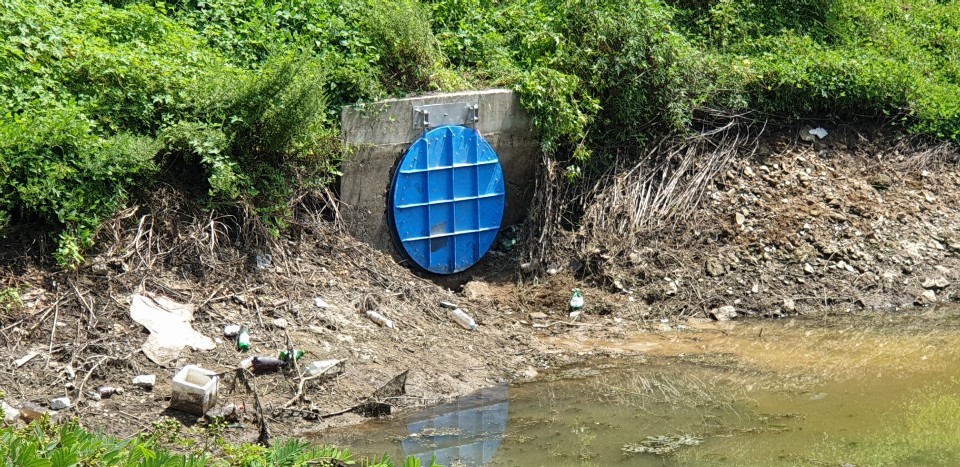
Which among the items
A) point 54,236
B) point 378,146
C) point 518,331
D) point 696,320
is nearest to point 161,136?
point 54,236

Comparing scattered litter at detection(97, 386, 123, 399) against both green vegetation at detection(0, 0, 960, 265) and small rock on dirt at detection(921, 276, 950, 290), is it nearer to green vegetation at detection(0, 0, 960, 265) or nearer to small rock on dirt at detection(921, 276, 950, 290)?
green vegetation at detection(0, 0, 960, 265)

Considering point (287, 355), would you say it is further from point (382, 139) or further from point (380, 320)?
point (382, 139)

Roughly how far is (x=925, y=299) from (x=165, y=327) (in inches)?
246

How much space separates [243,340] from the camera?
730 cm

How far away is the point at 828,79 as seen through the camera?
10.4m

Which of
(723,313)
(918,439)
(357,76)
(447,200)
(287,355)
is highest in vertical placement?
(357,76)

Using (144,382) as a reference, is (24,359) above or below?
above

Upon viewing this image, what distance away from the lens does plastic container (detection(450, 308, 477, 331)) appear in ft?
27.5

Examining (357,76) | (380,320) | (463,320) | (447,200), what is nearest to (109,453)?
(380,320)

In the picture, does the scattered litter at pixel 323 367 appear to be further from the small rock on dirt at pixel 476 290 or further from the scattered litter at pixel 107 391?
the small rock on dirt at pixel 476 290

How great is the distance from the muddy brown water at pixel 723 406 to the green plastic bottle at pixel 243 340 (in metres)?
1.00

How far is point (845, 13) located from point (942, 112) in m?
1.97

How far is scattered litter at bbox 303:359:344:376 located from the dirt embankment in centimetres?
6

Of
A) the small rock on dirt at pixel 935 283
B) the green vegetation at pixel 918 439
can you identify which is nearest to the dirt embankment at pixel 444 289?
the small rock on dirt at pixel 935 283
